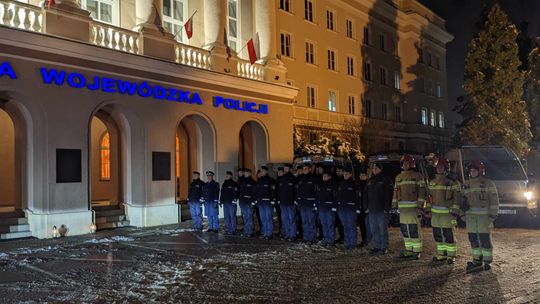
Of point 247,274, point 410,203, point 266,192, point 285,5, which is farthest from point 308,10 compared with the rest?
point 247,274

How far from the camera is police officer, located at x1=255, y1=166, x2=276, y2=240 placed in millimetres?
14516

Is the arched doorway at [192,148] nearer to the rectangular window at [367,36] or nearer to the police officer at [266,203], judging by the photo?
the police officer at [266,203]

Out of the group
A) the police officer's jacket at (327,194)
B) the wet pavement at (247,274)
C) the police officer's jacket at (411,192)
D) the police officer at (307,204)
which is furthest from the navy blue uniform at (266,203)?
the police officer's jacket at (411,192)

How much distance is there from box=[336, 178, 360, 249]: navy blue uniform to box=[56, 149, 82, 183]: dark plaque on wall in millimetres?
8034

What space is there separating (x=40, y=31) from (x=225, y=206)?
739cm

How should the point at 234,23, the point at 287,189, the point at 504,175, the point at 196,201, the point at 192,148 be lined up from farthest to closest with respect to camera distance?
the point at 234,23 → the point at 192,148 → the point at 504,175 → the point at 196,201 → the point at 287,189

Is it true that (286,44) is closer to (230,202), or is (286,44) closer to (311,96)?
(311,96)

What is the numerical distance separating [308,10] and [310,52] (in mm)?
2613

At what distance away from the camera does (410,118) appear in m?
43.0

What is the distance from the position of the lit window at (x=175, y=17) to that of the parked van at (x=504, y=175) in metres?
11.7

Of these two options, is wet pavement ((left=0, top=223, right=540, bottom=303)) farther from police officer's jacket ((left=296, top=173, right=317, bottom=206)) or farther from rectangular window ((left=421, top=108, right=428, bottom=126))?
rectangular window ((left=421, top=108, right=428, bottom=126))

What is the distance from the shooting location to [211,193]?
15.9 m

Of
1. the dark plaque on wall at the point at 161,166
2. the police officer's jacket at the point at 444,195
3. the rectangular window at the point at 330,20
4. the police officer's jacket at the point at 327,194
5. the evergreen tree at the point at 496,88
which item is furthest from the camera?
the rectangular window at the point at 330,20

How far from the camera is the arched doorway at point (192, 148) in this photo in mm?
20297
